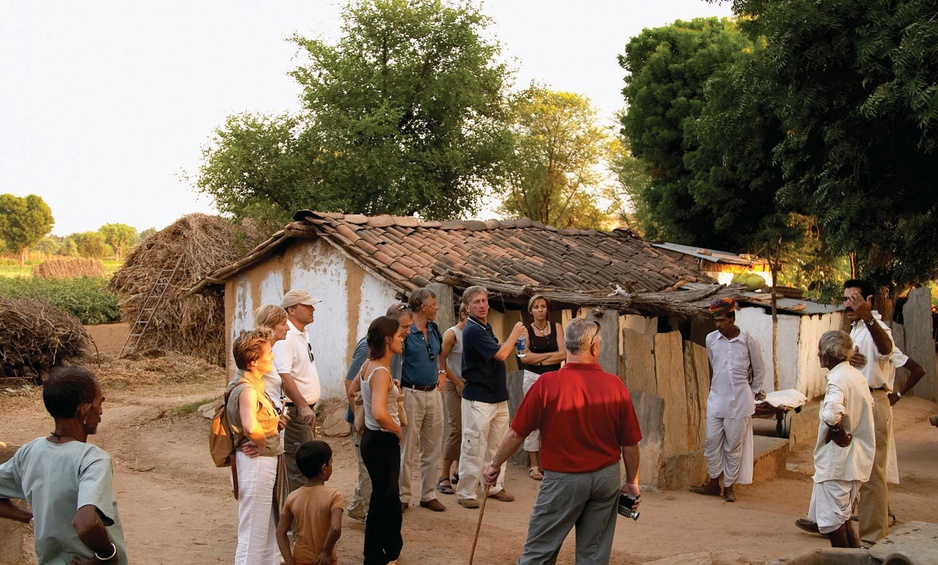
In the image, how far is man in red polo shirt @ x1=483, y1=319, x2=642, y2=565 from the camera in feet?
14.5

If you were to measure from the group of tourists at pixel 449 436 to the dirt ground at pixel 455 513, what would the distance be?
37 centimetres

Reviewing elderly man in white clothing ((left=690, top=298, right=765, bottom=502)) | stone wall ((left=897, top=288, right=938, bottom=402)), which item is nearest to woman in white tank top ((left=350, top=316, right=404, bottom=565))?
elderly man in white clothing ((left=690, top=298, right=765, bottom=502))

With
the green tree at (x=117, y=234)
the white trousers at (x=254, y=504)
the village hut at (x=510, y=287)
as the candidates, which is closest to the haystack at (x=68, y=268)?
the village hut at (x=510, y=287)

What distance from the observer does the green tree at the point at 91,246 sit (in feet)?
244

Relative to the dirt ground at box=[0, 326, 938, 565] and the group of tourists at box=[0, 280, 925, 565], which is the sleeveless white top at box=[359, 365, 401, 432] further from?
the dirt ground at box=[0, 326, 938, 565]

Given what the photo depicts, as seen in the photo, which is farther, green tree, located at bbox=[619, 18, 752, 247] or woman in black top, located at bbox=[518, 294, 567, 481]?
green tree, located at bbox=[619, 18, 752, 247]

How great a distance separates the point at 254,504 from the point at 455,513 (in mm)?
2779

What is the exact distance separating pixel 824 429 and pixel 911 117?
3331 mm

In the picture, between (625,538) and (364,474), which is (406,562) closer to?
(364,474)

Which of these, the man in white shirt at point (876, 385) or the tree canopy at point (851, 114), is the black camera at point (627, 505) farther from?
the tree canopy at point (851, 114)

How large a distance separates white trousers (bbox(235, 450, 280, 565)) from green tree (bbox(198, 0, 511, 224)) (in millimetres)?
17966

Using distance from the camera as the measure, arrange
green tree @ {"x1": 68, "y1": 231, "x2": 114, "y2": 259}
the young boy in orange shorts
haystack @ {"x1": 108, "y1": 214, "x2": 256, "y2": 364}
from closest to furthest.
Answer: the young boy in orange shorts → haystack @ {"x1": 108, "y1": 214, "x2": 256, "y2": 364} → green tree @ {"x1": 68, "y1": 231, "x2": 114, "y2": 259}

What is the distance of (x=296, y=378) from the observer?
6.11m

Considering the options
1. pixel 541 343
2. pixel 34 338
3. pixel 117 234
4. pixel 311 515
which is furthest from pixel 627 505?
pixel 117 234
